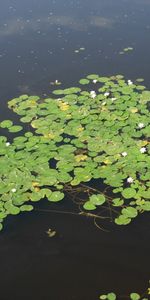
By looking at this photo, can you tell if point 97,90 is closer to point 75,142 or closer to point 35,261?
point 75,142

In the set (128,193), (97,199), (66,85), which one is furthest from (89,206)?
(66,85)

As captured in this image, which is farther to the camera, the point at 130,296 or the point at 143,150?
the point at 143,150

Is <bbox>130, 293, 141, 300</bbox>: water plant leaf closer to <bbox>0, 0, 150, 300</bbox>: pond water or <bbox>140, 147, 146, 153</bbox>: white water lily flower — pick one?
<bbox>0, 0, 150, 300</bbox>: pond water

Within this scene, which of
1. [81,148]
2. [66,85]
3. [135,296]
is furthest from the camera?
[66,85]

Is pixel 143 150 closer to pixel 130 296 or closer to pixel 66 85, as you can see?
pixel 130 296

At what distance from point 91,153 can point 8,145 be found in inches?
47.6

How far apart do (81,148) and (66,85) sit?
214cm

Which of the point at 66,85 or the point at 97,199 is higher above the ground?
the point at 66,85

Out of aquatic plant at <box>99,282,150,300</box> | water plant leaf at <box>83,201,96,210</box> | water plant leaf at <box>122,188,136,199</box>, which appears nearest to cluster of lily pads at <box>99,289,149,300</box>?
aquatic plant at <box>99,282,150,300</box>

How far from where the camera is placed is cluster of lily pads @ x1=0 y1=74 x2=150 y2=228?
17.0ft

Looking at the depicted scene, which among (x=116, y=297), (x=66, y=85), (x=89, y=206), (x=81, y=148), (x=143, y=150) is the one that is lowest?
(x=116, y=297)

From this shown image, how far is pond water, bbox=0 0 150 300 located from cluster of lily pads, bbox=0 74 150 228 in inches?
10.3

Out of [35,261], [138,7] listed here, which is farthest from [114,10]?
[35,261]

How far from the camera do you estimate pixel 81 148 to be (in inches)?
235
